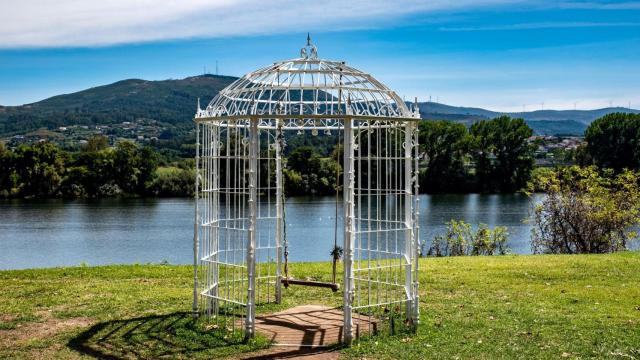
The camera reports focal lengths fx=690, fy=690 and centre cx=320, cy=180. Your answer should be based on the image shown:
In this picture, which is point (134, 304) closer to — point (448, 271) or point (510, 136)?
point (448, 271)

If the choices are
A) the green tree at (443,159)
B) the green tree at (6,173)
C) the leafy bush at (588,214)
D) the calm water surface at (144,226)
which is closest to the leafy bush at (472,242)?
the leafy bush at (588,214)

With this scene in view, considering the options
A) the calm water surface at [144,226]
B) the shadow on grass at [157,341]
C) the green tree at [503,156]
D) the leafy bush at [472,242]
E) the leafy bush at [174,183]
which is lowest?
the calm water surface at [144,226]

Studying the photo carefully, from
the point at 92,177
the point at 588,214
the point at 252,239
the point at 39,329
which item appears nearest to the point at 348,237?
the point at 252,239

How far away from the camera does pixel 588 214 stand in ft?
80.2

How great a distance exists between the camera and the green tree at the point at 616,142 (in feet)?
203

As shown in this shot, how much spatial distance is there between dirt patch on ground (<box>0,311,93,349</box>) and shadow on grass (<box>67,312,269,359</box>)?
42 centimetres

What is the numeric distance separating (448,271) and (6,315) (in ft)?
31.3

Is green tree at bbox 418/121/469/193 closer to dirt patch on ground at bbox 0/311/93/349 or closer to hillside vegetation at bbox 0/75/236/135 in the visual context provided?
dirt patch on ground at bbox 0/311/93/349

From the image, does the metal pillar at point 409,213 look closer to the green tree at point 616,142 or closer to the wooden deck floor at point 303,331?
the wooden deck floor at point 303,331

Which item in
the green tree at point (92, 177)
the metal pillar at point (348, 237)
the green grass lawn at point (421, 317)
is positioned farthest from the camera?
the green tree at point (92, 177)

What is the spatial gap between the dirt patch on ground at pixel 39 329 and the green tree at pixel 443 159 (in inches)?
2092

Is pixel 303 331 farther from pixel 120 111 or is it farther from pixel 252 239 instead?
pixel 120 111

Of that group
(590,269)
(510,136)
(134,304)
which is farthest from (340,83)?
(510,136)

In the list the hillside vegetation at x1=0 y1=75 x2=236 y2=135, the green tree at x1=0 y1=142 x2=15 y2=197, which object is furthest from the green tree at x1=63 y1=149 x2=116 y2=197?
the hillside vegetation at x1=0 y1=75 x2=236 y2=135
